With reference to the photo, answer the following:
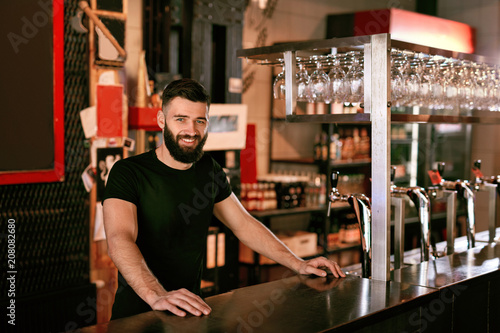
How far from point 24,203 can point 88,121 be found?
59cm

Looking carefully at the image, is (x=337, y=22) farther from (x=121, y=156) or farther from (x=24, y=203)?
(x=24, y=203)

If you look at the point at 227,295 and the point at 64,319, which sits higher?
the point at 227,295

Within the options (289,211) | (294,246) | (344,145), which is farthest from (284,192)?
(344,145)

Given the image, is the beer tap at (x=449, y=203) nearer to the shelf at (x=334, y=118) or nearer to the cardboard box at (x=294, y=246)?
the shelf at (x=334, y=118)

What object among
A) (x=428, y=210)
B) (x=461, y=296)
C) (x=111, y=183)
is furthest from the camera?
(x=428, y=210)

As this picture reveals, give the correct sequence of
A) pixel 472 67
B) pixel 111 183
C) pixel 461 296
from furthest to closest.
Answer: pixel 472 67 → pixel 461 296 → pixel 111 183

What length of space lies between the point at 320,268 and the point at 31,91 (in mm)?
A: 1876

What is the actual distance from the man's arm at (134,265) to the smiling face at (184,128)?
27 centimetres

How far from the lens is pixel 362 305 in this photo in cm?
194

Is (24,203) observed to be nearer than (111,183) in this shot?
No

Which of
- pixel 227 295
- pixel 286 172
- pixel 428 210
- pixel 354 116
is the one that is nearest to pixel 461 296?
pixel 428 210

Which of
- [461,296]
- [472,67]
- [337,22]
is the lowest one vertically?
[461,296]

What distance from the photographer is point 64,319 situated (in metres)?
3.49

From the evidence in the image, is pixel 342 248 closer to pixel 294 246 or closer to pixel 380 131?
pixel 294 246
